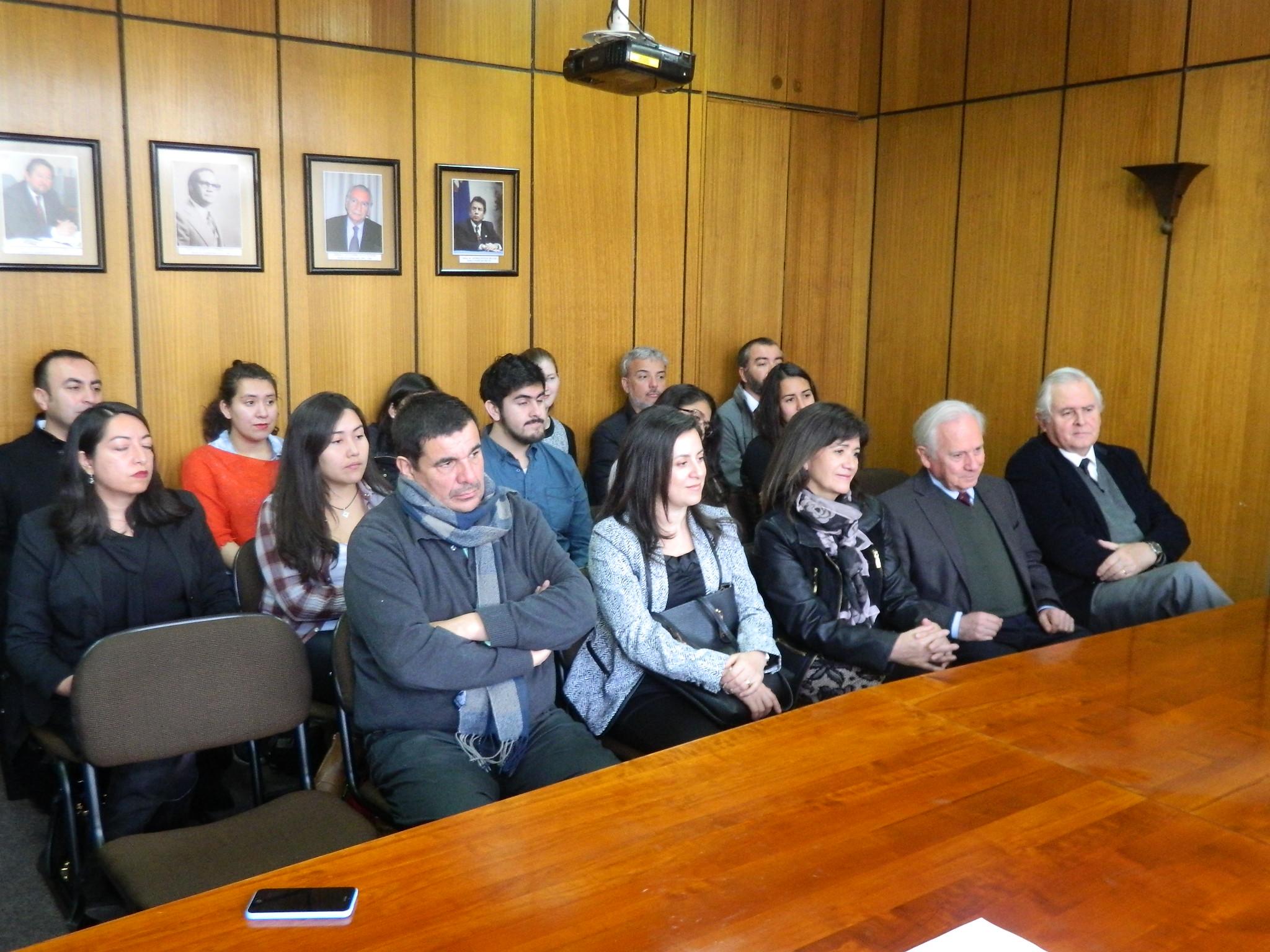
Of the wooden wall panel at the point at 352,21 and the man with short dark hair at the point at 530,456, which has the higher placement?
the wooden wall panel at the point at 352,21

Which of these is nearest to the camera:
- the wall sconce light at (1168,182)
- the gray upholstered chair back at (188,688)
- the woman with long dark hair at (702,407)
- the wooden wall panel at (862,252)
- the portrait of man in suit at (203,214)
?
the gray upholstered chair back at (188,688)

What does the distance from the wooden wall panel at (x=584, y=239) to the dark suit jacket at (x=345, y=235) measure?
2.90ft

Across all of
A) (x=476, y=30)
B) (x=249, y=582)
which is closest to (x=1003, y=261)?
(x=476, y=30)

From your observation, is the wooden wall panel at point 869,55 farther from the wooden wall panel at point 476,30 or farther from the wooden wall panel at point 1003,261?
the wooden wall panel at point 476,30

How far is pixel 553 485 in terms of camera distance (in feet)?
15.4

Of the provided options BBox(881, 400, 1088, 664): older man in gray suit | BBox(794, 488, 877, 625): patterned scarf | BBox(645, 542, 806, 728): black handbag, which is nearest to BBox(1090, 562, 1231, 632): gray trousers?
BBox(881, 400, 1088, 664): older man in gray suit

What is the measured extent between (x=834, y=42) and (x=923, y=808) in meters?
6.27

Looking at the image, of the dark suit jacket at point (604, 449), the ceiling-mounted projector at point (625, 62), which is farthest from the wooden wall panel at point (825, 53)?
the ceiling-mounted projector at point (625, 62)

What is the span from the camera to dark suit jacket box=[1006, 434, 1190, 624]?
4.24 meters

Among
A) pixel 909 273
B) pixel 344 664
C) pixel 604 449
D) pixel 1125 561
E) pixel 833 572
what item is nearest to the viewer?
pixel 344 664

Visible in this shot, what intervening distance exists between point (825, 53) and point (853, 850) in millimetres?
6360

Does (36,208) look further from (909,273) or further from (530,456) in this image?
(909,273)

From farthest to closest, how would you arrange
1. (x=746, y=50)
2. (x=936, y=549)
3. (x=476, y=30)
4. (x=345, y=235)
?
1. (x=746, y=50)
2. (x=476, y=30)
3. (x=345, y=235)
4. (x=936, y=549)

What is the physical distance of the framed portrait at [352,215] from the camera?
5223mm
